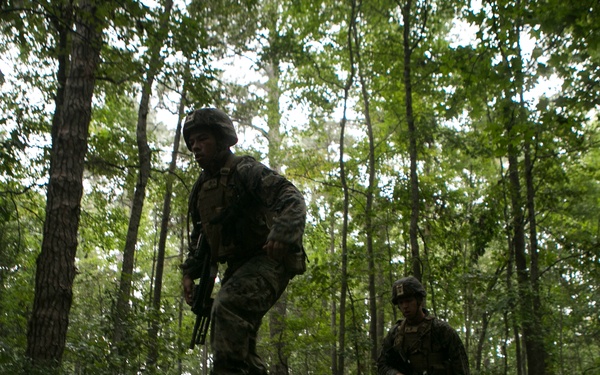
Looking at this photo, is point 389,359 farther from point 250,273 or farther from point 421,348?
point 250,273

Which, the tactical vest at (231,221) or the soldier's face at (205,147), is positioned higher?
the soldier's face at (205,147)

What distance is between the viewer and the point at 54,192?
22.5ft

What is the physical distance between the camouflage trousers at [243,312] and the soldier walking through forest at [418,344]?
237cm

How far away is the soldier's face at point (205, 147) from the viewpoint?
3.88 meters

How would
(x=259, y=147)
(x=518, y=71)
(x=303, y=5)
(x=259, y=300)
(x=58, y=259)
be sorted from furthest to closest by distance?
(x=259, y=147) < (x=303, y=5) < (x=58, y=259) < (x=518, y=71) < (x=259, y=300)

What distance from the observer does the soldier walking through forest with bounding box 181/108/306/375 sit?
3.21m

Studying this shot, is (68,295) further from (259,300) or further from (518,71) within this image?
(518,71)

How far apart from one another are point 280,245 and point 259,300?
49 cm

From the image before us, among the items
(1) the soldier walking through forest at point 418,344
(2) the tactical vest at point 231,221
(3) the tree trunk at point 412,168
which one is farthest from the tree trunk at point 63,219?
(3) the tree trunk at point 412,168

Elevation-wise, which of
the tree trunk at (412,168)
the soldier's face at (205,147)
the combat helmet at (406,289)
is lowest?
the combat helmet at (406,289)

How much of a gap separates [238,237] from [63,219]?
4032 millimetres

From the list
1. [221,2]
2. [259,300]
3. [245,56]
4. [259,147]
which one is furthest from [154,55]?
[259,147]

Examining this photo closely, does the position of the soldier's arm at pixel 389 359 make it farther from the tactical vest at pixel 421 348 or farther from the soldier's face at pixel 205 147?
the soldier's face at pixel 205 147

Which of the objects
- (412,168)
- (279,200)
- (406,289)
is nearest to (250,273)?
(279,200)
